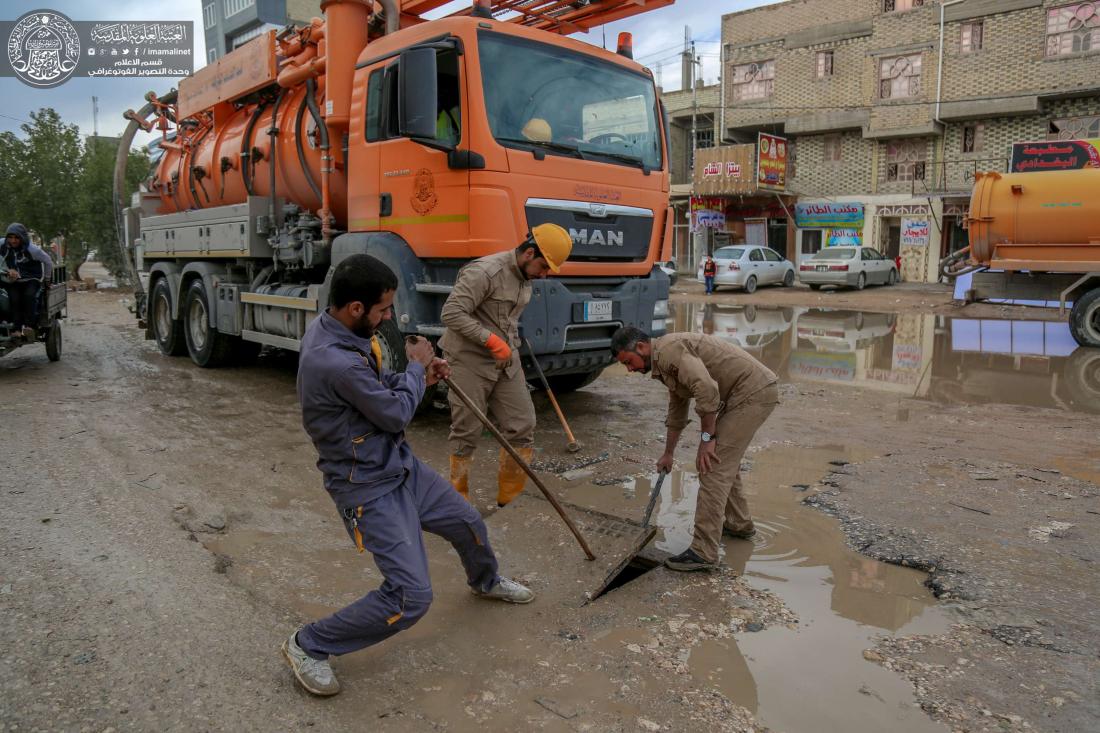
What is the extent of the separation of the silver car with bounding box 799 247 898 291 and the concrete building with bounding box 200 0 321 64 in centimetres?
2615

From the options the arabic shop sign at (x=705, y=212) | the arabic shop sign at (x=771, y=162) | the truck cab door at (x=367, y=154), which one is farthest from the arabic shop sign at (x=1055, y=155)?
the truck cab door at (x=367, y=154)

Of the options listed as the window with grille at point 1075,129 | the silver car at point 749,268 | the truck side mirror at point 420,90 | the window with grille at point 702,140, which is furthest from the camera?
Answer: the window with grille at point 702,140

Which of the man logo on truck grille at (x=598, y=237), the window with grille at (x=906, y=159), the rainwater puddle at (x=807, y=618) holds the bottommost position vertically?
the rainwater puddle at (x=807, y=618)

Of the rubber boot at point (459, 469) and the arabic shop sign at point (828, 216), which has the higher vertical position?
the arabic shop sign at point (828, 216)

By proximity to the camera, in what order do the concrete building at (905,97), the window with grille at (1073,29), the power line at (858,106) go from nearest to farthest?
the window with grille at (1073,29), the concrete building at (905,97), the power line at (858,106)

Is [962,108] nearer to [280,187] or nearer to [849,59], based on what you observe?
[849,59]

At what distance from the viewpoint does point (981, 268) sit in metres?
13.2

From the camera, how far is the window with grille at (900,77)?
25.4 m

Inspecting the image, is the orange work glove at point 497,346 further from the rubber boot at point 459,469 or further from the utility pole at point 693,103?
the utility pole at point 693,103

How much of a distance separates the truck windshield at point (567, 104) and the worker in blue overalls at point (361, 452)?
307cm

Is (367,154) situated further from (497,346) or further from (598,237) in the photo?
(497,346)

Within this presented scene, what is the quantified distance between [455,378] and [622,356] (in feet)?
4.07

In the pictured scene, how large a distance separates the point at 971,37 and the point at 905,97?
244 centimetres

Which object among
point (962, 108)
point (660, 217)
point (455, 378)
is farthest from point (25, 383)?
point (962, 108)
